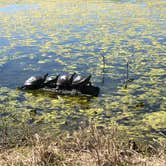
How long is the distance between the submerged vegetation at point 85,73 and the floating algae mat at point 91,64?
0.06 feet

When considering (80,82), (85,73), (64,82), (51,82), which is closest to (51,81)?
(51,82)

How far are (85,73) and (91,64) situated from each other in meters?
1.02

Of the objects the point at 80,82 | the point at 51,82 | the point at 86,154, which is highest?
the point at 86,154

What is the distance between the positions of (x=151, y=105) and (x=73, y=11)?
1799cm

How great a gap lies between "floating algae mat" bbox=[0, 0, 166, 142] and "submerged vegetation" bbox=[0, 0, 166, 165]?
0.06ft

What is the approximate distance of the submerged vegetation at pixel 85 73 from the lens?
6570mm

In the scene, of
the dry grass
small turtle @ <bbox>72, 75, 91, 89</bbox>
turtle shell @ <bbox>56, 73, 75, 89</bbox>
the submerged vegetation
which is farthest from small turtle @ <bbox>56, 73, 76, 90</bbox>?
the dry grass

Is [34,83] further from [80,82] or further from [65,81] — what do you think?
[80,82]

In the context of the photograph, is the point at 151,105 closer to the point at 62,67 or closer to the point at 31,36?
the point at 62,67

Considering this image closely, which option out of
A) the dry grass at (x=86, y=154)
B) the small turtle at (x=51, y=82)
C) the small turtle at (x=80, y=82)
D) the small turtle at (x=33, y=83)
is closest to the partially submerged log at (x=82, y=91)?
the small turtle at (x=80, y=82)

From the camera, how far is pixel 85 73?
38.2ft

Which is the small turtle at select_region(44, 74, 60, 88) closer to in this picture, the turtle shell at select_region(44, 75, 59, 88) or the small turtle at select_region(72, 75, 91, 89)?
the turtle shell at select_region(44, 75, 59, 88)

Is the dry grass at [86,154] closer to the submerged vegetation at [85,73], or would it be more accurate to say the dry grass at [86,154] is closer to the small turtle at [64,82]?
the submerged vegetation at [85,73]

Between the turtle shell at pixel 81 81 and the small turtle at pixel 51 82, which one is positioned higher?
the turtle shell at pixel 81 81
